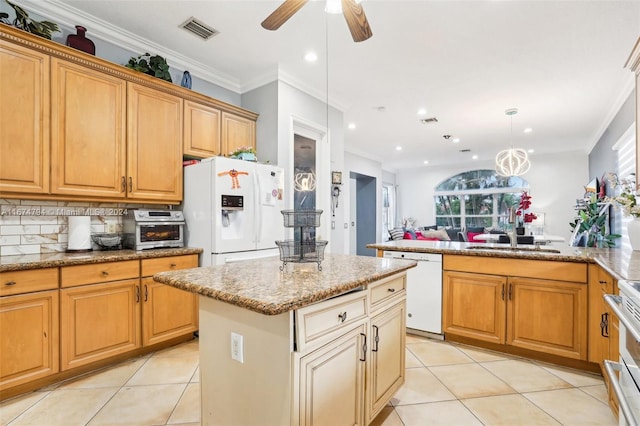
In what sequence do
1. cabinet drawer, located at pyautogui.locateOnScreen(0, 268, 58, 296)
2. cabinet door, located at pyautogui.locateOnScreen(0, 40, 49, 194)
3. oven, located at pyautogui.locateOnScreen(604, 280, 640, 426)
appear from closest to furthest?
oven, located at pyautogui.locateOnScreen(604, 280, 640, 426) → cabinet drawer, located at pyautogui.locateOnScreen(0, 268, 58, 296) → cabinet door, located at pyautogui.locateOnScreen(0, 40, 49, 194)

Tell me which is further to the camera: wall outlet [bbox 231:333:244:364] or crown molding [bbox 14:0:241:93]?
crown molding [bbox 14:0:241:93]

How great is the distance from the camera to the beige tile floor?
185 cm

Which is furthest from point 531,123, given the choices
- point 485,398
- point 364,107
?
point 485,398

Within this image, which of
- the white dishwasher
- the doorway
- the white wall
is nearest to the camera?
the white dishwasher

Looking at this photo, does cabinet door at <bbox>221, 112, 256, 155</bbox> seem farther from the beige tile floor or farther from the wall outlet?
the wall outlet

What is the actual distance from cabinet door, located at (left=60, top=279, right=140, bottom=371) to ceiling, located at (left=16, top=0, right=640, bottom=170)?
2224mm

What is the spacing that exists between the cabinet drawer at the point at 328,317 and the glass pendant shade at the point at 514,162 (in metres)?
4.74

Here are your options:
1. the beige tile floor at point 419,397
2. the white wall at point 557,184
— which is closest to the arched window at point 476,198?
the white wall at point 557,184

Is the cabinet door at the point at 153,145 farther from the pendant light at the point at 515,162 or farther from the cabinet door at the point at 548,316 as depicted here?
the pendant light at the point at 515,162

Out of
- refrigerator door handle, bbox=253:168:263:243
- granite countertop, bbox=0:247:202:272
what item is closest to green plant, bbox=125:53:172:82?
refrigerator door handle, bbox=253:168:263:243

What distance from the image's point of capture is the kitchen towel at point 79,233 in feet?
8.47

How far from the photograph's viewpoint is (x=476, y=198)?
29.5ft

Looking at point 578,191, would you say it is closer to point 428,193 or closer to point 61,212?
point 428,193

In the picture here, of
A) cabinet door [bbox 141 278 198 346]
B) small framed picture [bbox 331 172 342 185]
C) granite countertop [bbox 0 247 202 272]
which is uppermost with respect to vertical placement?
small framed picture [bbox 331 172 342 185]
